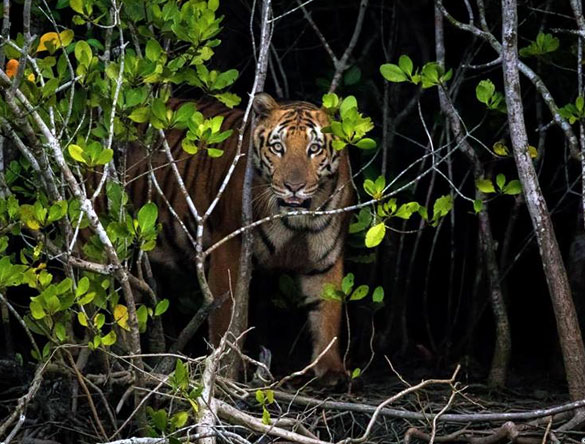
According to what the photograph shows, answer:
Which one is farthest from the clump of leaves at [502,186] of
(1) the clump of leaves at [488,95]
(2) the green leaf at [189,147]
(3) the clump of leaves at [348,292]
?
(2) the green leaf at [189,147]

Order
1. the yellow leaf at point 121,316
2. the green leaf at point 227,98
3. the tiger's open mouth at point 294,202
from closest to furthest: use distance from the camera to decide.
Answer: the yellow leaf at point 121,316
the green leaf at point 227,98
the tiger's open mouth at point 294,202

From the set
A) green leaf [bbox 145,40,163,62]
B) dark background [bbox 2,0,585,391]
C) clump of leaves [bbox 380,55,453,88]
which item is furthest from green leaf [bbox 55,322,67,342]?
dark background [bbox 2,0,585,391]

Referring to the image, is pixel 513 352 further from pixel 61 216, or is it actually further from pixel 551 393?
pixel 61 216

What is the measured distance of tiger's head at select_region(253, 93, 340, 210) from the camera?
5426 millimetres

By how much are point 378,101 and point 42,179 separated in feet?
8.69

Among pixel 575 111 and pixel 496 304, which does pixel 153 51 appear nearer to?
pixel 575 111

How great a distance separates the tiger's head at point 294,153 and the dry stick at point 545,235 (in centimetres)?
109

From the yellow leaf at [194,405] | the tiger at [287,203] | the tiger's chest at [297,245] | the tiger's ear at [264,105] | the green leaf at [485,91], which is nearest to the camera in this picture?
the yellow leaf at [194,405]

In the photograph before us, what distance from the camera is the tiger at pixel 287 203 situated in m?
5.56

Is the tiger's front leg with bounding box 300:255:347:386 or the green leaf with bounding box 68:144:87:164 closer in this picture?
the green leaf with bounding box 68:144:87:164

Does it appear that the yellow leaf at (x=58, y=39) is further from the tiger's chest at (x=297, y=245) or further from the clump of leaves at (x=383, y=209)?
the tiger's chest at (x=297, y=245)

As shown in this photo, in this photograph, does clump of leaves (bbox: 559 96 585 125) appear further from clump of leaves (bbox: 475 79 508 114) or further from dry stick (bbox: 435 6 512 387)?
dry stick (bbox: 435 6 512 387)

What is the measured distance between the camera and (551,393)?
19.1 feet

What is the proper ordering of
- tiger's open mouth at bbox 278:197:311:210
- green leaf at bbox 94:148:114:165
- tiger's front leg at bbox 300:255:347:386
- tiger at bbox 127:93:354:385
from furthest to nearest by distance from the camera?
tiger's front leg at bbox 300:255:347:386 → tiger at bbox 127:93:354:385 → tiger's open mouth at bbox 278:197:311:210 → green leaf at bbox 94:148:114:165
